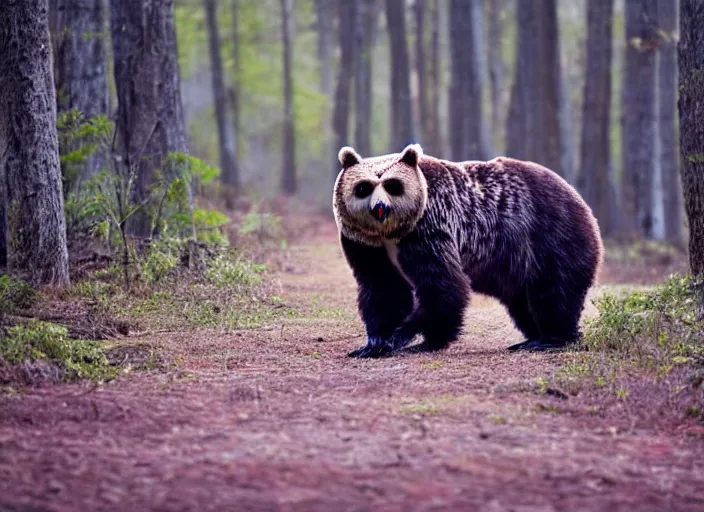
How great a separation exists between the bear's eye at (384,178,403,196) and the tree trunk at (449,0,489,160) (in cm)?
1739

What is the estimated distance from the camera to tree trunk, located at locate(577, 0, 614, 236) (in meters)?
23.0

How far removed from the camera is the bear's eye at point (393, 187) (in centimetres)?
813

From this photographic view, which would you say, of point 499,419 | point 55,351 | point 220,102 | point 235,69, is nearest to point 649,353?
point 499,419

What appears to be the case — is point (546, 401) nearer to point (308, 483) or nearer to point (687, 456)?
point (687, 456)

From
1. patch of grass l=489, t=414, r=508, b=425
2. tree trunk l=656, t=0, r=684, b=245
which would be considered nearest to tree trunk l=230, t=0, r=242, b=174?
tree trunk l=656, t=0, r=684, b=245

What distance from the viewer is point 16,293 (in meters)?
8.73

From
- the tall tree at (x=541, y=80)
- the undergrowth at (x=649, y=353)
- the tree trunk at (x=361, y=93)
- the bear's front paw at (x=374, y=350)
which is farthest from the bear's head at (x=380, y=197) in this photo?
the tree trunk at (x=361, y=93)

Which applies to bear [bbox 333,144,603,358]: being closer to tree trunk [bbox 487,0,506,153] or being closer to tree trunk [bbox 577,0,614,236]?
tree trunk [bbox 577,0,614,236]

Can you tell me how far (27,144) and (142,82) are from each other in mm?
4286

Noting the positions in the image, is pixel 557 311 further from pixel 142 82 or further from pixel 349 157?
pixel 142 82

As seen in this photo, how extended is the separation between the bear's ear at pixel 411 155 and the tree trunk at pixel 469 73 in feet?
56.0

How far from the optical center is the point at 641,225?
22438 millimetres

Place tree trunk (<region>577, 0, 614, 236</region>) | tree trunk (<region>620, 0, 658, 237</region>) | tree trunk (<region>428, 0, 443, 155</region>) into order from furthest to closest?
tree trunk (<region>428, 0, 443, 155</region>), tree trunk (<region>577, 0, 614, 236</region>), tree trunk (<region>620, 0, 658, 237</region>)

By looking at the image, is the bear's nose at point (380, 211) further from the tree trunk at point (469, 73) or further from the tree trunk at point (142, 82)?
the tree trunk at point (469, 73)
